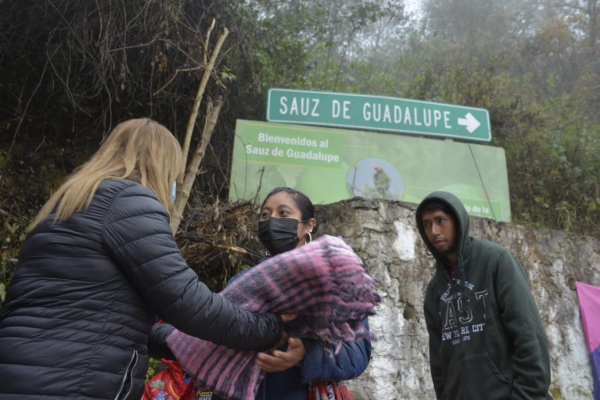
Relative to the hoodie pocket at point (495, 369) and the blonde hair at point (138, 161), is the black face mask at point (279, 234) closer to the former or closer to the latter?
the blonde hair at point (138, 161)

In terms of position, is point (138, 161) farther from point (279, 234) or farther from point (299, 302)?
point (279, 234)

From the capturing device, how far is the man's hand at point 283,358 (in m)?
1.85

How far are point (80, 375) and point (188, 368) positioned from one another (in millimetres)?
500

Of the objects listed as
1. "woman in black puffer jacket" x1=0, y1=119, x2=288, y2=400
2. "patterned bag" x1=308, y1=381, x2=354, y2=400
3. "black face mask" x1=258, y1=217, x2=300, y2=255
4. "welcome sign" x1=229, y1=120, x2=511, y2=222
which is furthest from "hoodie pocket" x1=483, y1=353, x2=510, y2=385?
"welcome sign" x1=229, y1=120, x2=511, y2=222

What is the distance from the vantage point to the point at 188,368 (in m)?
1.90

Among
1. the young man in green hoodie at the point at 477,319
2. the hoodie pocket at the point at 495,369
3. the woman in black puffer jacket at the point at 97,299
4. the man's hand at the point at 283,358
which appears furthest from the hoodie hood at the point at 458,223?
the woman in black puffer jacket at the point at 97,299

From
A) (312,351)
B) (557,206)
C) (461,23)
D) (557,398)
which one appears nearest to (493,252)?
(312,351)

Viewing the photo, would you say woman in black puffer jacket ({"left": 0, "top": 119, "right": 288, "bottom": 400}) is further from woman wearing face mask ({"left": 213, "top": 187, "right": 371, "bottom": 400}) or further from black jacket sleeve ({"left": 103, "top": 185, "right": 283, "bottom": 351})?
woman wearing face mask ({"left": 213, "top": 187, "right": 371, "bottom": 400})

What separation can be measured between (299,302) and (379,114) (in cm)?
446

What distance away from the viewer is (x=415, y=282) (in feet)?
14.3

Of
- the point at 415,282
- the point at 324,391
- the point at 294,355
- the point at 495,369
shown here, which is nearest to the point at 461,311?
the point at 495,369

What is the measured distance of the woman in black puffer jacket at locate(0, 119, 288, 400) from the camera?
4.74 ft

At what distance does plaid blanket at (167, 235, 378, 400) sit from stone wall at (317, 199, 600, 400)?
7.23 ft

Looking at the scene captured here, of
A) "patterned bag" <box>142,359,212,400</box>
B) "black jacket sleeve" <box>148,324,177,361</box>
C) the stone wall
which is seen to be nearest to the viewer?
"black jacket sleeve" <box>148,324,177,361</box>
